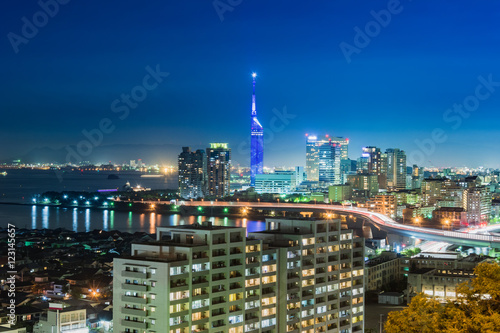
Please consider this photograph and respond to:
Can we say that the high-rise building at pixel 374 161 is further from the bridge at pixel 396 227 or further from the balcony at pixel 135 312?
the balcony at pixel 135 312

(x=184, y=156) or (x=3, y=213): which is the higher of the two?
(x=184, y=156)

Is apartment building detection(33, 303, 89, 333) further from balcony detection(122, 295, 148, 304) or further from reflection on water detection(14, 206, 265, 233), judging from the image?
reflection on water detection(14, 206, 265, 233)

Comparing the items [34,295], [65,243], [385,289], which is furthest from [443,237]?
[34,295]

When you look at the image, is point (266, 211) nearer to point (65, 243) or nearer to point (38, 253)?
point (65, 243)

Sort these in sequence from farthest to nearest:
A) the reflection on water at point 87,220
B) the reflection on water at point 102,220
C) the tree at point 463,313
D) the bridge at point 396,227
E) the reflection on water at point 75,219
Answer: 1. the reflection on water at point 102,220
2. the reflection on water at point 75,219
3. the reflection on water at point 87,220
4. the bridge at point 396,227
5. the tree at point 463,313

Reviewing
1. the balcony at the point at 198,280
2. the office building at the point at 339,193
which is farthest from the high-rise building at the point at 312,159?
the balcony at the point at 198,280

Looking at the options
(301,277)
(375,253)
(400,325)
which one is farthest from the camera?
(375,253)
